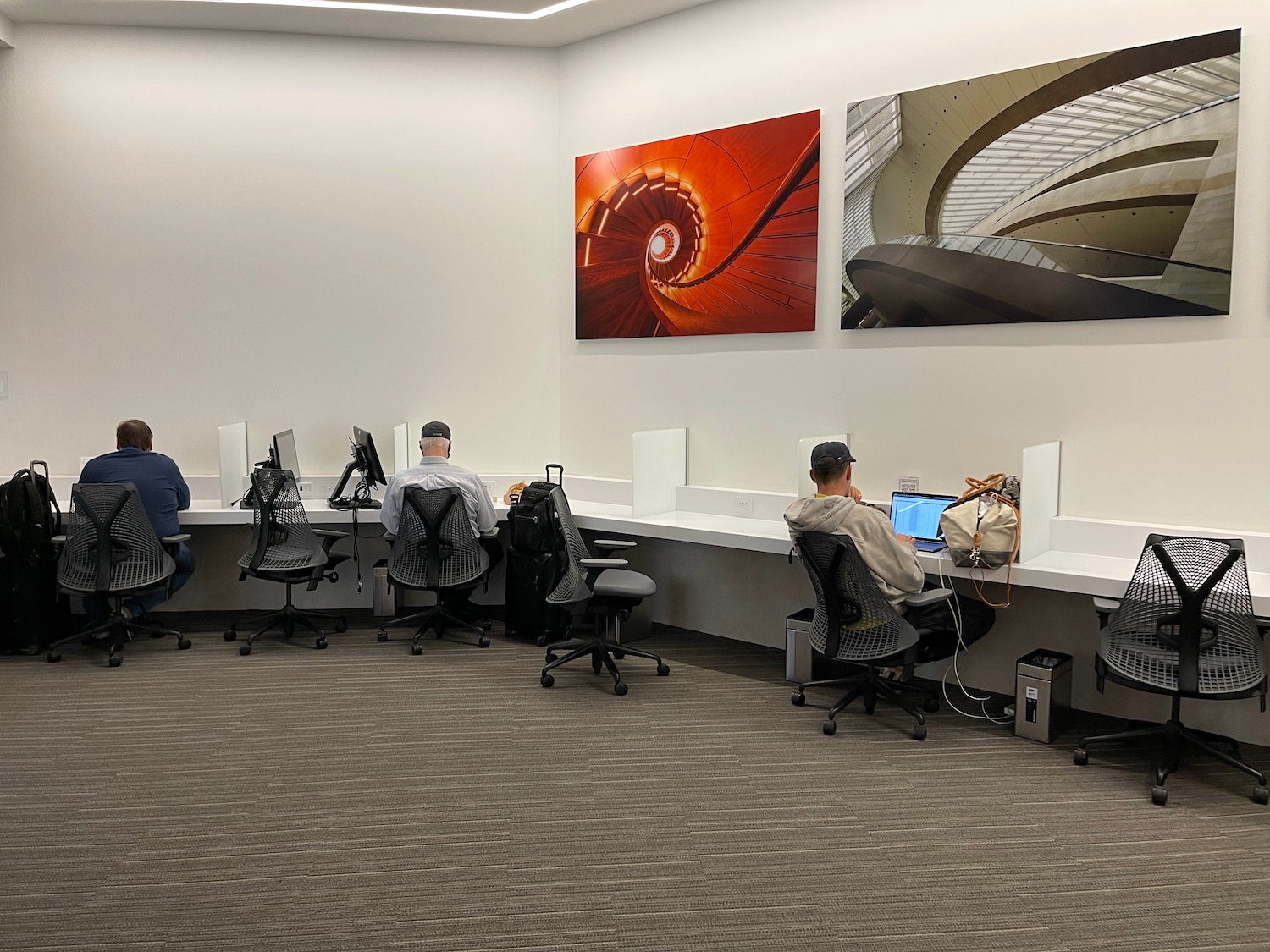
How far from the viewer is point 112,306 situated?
6.21 meters

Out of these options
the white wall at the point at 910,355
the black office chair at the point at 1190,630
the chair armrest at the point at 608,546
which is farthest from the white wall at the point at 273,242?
the black office chair at the point at 1190,630

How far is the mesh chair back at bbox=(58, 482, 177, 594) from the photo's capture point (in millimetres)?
4934

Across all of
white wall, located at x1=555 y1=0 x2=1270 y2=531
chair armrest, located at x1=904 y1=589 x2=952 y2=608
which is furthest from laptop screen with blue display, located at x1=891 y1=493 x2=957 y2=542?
chair armrest, located at x1=904 y1=589 x2=952 y2=608

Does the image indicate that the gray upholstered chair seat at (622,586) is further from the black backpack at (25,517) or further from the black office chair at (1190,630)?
the black backpack at (25,517)

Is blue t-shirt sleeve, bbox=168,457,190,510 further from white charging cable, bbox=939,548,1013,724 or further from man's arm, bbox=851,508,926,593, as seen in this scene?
white charging cable, bbox=939,548,1013,724

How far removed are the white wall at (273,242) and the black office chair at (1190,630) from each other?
13.0 ft

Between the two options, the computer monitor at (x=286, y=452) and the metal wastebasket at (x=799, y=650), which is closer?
the metal wastebasket at (x=799, y=650)

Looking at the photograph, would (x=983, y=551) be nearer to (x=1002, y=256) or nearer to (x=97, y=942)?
(x=1002, y=256)

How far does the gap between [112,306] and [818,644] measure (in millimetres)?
4968

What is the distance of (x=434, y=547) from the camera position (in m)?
5.25

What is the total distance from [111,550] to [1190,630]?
4895mm

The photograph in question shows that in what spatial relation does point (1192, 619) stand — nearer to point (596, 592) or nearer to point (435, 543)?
point (596, 592)

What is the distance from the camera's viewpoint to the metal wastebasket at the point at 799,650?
15.5 feet

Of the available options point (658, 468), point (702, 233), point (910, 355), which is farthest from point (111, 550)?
point (910, 355)
